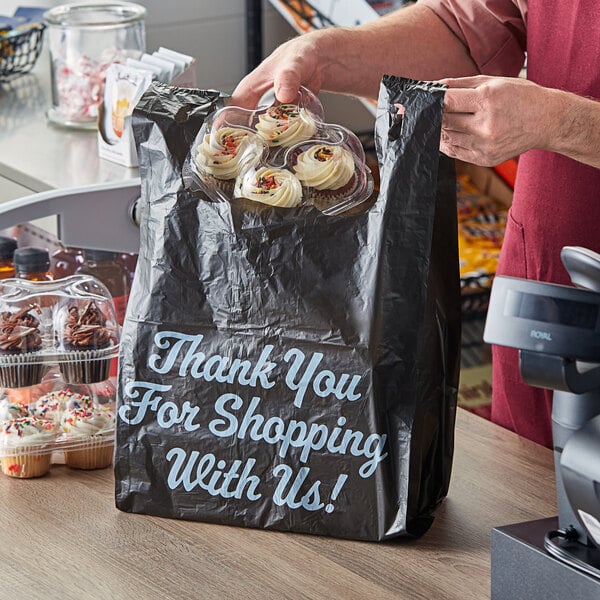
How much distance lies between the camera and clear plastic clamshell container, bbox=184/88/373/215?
116cm

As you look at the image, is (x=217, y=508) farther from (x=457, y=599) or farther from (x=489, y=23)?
(x=489, y=23)

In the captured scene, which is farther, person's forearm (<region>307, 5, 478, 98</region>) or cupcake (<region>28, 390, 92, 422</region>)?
person's forearm (<region>307, 5, 478, 98</region>)

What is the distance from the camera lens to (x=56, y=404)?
132 centimetres

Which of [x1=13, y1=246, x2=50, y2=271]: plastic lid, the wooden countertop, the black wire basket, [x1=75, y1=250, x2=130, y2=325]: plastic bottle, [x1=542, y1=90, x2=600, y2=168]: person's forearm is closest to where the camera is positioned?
the wooden countertop

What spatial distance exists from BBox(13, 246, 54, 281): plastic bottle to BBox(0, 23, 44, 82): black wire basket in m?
1.39

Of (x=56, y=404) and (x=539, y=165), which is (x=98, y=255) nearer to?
(x=56, y=404)

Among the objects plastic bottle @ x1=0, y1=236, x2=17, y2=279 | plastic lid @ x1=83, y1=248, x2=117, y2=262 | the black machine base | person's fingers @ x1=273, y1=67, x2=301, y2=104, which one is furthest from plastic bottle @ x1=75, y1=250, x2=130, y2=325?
the black machine base

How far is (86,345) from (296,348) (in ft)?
0.99

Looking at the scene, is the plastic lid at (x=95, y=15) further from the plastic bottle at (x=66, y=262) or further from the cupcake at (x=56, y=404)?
the cupcake at (x=56, y=404)

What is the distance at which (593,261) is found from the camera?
0.89 metres

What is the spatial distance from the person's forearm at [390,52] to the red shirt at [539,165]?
0.03m

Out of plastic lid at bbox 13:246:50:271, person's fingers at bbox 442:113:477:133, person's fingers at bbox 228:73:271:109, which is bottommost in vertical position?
plastic lid at bbox 13:246:50:271

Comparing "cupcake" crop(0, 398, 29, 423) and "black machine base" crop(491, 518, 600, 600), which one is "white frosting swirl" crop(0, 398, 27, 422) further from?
"black machine base" crop(491, 518, 600, 600)

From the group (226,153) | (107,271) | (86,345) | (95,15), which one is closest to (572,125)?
(226,153)
